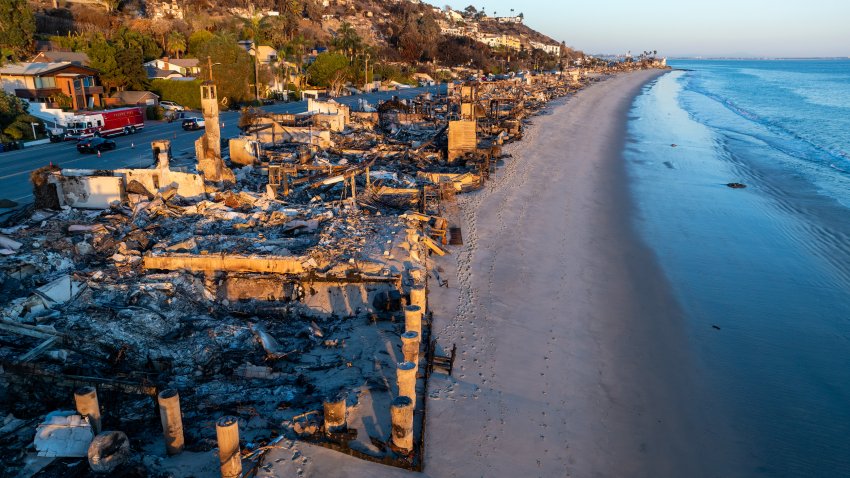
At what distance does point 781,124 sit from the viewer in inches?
1984

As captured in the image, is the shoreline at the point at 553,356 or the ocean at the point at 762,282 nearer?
the shoreline at the point at 553,356

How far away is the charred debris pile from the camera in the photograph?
318 inches

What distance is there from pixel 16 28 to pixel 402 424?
60.8m

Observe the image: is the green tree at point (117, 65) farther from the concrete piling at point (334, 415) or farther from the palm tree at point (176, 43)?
the concrete piling at point (334, 415)

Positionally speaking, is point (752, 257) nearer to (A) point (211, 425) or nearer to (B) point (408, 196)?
(B) point (408, 196)

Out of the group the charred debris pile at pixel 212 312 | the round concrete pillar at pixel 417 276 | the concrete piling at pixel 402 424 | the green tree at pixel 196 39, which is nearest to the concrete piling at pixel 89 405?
the charred debris pile at pixel 212 312

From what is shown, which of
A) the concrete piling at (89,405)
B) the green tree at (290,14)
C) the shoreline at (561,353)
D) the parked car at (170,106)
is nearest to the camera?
the concrete piling at (89,405)

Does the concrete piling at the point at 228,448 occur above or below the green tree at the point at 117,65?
below

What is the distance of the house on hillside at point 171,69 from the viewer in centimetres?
5731

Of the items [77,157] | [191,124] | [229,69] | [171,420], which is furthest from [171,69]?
[171,420]

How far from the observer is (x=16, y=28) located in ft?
163

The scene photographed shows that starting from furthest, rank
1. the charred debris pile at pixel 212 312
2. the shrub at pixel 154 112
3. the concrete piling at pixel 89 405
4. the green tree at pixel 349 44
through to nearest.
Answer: the green tree at pixel 349 44
the shrub at pixel 154 112
the charred debris pile at pixel 212 312
the concrete piling at pixel 89 405

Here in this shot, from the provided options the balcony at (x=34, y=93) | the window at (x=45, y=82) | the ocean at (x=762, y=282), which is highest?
the window at (x=45, y=82)

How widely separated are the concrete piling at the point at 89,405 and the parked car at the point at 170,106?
4380 centimetres
